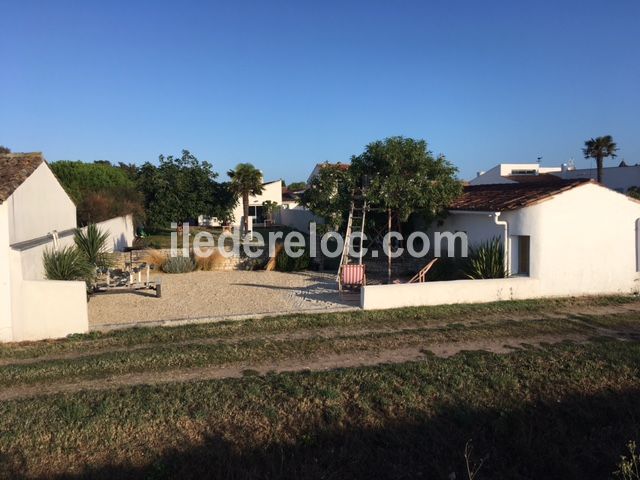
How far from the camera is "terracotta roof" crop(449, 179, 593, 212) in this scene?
13.4 m

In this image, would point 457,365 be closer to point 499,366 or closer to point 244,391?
point 499,366

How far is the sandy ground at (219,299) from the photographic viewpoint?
1151 centimetres

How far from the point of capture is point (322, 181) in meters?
16.3

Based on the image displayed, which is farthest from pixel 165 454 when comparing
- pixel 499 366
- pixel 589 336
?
pixel 589 336

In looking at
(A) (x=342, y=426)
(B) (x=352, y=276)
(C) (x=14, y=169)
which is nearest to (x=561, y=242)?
(B) (x=352, y=276)

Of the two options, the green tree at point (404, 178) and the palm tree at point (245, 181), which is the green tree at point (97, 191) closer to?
the palm tree at point (245, 181)

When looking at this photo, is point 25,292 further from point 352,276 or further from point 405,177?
point 405,177

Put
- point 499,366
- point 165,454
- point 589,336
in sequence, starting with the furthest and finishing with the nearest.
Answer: point 589,336 < point 499,366 < point 165,454

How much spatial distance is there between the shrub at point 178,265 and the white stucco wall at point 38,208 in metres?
3.67

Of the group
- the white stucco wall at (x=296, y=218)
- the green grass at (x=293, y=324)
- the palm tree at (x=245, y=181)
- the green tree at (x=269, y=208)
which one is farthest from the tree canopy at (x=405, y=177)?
the green tree at (x=269, y=208)

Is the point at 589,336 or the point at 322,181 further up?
the point at 322,181

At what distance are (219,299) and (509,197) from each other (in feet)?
30.2

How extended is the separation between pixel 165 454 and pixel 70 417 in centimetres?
141

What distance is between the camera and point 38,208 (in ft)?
43.2
